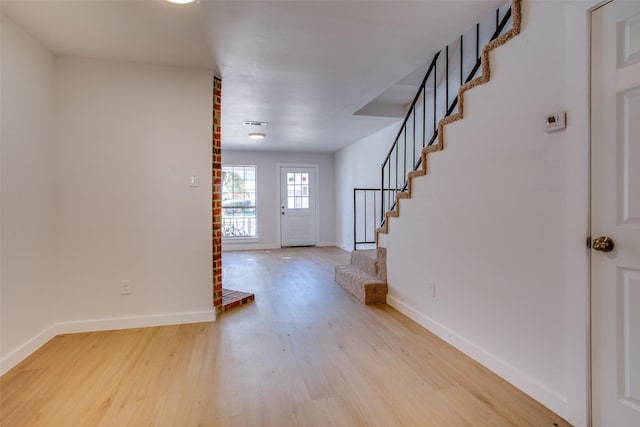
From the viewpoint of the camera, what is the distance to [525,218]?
1.82 metres

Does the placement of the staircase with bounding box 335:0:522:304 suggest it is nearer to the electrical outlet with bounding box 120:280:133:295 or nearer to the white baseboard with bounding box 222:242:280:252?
the electrical outlet with bounding box 120:280:133:295

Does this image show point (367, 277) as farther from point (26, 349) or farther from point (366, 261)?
point (26, 349)

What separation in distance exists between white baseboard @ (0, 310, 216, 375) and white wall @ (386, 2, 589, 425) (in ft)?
6.85

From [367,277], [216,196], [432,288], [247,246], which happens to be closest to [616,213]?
[432,288]

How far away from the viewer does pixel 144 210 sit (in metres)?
2.85

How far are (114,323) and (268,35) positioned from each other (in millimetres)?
2620

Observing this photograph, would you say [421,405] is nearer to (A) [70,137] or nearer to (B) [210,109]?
(B) [210,109]

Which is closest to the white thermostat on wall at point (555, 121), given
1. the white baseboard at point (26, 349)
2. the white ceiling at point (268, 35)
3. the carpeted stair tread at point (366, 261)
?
the white ceiling at point (268, 35)

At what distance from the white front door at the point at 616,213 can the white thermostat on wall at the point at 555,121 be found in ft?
0.39

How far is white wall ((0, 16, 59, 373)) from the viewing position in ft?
6.89

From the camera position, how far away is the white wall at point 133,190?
2711mm

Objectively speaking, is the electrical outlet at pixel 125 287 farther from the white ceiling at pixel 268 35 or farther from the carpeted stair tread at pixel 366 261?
the carpeted stair tread at pixel 366 261

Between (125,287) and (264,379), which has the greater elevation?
(125,287)

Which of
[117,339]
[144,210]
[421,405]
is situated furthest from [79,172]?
[421,405]
